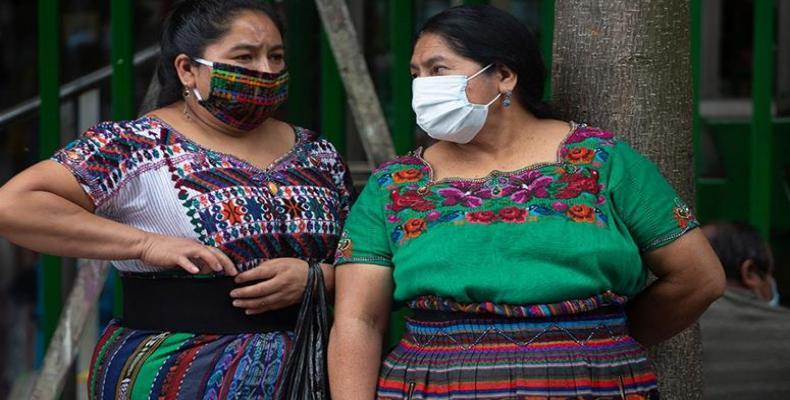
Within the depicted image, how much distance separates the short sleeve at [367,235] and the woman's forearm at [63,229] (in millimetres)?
464

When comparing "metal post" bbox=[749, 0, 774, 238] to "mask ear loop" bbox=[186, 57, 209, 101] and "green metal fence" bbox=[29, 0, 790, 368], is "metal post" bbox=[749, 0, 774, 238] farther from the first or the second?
"mask ear loop" bbox=[186, 57, 209, 101]

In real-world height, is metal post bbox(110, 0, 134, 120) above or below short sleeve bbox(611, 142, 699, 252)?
above

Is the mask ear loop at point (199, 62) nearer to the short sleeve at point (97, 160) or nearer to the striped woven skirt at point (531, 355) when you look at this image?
the short sleeve at point (97, 160)

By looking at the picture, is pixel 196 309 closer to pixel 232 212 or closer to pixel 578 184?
pixel 232 212

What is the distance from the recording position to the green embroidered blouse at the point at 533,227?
2.71m

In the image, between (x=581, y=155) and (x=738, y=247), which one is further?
(x=738, y=247)

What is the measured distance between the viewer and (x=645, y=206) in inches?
109

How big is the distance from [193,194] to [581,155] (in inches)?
35.4

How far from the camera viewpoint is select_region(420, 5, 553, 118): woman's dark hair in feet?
9.38

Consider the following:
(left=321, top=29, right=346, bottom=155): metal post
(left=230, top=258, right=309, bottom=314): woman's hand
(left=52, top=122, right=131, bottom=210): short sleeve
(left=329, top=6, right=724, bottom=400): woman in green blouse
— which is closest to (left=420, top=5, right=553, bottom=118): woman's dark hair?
(left=329, top=6, right=724, bottom=400): woman in green blouse

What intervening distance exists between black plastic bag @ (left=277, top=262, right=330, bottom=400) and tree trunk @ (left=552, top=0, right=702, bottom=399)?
0.74 m

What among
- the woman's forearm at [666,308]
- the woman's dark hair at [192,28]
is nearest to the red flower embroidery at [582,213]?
the woman's forearm at [666,308]

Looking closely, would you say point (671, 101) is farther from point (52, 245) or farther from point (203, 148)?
point (52, 245)

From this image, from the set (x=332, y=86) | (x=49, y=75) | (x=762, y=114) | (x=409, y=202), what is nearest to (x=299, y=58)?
(x=332, y=86)
